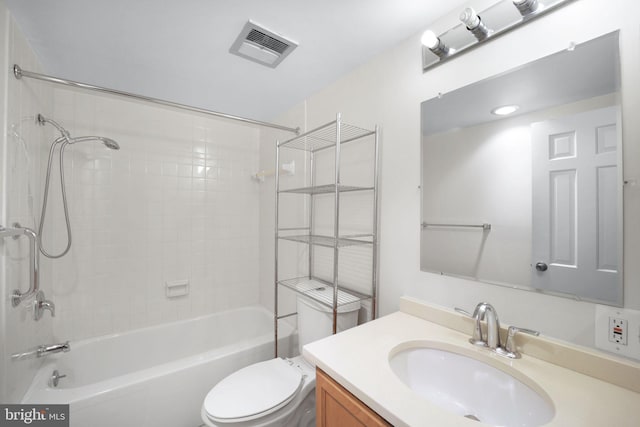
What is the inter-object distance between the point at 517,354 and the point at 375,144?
107 cm

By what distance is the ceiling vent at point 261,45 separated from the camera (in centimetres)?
126

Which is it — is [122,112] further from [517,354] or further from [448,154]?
[517,354]

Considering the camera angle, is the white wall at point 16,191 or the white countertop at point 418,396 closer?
the white countertop at point 418,396

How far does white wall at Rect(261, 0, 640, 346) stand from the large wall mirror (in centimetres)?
3

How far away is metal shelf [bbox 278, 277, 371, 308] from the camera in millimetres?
1412

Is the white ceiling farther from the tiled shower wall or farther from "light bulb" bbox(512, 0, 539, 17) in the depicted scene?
the tiled shower wall

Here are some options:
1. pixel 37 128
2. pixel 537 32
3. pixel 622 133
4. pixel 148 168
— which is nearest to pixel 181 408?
pixel 148 168

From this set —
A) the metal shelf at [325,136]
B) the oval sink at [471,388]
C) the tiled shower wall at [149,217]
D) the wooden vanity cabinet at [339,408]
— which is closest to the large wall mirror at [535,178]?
the oval sink at [471,388]

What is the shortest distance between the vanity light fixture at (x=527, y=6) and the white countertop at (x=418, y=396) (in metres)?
1.17

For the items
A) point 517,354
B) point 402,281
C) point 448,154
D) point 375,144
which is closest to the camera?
point 517,354

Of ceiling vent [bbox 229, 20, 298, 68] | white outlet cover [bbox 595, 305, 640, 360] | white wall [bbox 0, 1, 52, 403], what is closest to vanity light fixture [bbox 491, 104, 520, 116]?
white outlet cover [bbox 595, 305, 640, 360]

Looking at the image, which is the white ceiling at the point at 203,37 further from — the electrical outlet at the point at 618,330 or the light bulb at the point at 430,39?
the electrical outlet at the point at 618,330

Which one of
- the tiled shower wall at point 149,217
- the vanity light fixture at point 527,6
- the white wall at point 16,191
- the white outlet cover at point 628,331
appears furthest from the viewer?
the tiled shower wall at point 149,217

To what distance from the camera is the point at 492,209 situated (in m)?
0.99
